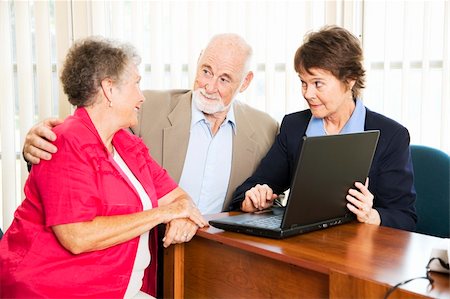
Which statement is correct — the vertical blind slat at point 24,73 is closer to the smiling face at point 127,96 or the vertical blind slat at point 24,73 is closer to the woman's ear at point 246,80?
the woman's ear at point 246,80

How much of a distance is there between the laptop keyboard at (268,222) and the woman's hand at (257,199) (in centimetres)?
19

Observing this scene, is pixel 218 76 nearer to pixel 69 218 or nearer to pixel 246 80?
pixel 246 80

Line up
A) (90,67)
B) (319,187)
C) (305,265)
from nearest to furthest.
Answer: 1. (305,265)
2. (319,187)
3. (90,67)

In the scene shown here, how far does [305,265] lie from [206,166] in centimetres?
111

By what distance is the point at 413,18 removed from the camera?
273cm

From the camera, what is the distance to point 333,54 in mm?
1947

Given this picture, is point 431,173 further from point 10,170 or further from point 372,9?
point 10,170

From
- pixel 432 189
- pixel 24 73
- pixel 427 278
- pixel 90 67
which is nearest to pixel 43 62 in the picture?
pixel 24 73

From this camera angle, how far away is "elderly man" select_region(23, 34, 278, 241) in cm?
230

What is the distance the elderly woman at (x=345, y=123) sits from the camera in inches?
73.9

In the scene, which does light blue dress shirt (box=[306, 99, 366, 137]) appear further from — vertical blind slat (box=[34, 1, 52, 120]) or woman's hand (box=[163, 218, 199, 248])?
vertical blind slat (box=[34, 1, 52, 120])

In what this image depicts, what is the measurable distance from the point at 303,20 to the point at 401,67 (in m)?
0.57

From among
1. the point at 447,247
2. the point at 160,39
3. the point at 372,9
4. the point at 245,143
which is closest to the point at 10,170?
the point at 160,39

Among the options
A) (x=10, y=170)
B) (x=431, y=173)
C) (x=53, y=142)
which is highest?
(x=53, y=142)
